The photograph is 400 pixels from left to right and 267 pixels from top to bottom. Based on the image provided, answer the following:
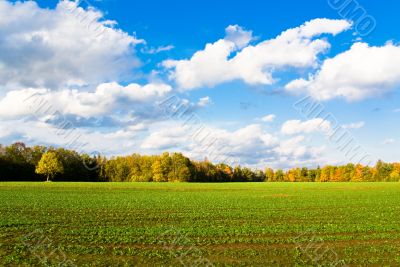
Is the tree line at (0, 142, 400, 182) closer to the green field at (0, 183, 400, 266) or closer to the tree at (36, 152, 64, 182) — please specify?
the tree at (36, 152, 64, 182)

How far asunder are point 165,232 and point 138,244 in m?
3.92

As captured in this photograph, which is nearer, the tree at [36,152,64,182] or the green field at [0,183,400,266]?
the green field at [0,183,400,266]

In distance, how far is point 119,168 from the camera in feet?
507

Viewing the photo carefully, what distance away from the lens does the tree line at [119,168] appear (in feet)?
414

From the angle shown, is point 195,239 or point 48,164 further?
point 48,164

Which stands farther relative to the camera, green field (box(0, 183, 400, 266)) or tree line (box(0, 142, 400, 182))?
tree line (box(0, 142, 400, 182))

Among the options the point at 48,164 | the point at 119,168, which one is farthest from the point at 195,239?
the point at 119,168

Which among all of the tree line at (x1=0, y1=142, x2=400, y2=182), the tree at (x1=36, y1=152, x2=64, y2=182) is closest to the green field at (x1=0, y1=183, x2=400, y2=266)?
the tree at (x1=36, y1=152, x2=64, y2=182)

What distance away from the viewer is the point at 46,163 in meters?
123

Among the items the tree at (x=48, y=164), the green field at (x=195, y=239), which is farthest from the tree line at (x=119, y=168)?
the green field at (x=195, y=239)

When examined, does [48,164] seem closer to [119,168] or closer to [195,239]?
[119,168]

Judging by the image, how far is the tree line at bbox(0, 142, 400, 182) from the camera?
126 metres

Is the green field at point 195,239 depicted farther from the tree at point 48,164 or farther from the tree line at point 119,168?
the tree line at point 119,168

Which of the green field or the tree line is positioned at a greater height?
the tree line
